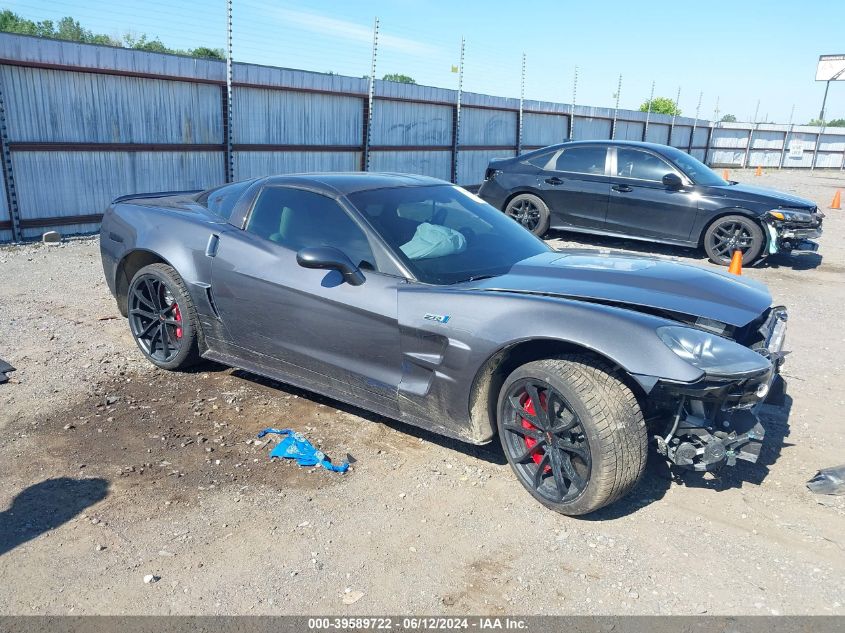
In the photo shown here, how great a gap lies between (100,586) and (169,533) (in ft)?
1.35

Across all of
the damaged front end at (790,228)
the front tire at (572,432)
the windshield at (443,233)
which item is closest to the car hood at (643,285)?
the windshield at (443,233)

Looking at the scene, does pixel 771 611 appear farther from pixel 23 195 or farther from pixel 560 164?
pixel 23 195

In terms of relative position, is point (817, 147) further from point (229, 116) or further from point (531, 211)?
point (229, 116)

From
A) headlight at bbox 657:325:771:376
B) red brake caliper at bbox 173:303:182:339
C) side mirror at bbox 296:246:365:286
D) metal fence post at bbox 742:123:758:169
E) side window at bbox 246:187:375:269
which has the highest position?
metal fence post at bbox 742:123:758:169

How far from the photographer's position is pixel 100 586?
2799mm

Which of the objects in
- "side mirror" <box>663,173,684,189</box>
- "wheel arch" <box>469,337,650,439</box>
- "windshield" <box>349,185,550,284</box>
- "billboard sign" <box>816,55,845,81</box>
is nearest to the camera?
"wheel arch" <box>469,337,650,439</box>

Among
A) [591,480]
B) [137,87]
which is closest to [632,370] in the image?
[591,480]

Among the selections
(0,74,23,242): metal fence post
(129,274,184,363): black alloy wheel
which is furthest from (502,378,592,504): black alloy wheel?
(0,74,23,242): metal fence post

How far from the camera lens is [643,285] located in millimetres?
3754

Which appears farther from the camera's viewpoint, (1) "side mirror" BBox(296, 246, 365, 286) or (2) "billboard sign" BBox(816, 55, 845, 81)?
(2) "billboard sign" BBox(816, 55, 845, 81)

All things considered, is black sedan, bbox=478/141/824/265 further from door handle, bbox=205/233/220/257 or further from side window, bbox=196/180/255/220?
door handle, bbox=205/233/220/257

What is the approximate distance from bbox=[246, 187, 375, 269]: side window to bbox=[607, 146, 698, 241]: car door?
268 inches

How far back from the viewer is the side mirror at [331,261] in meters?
3.79

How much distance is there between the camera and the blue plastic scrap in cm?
381
